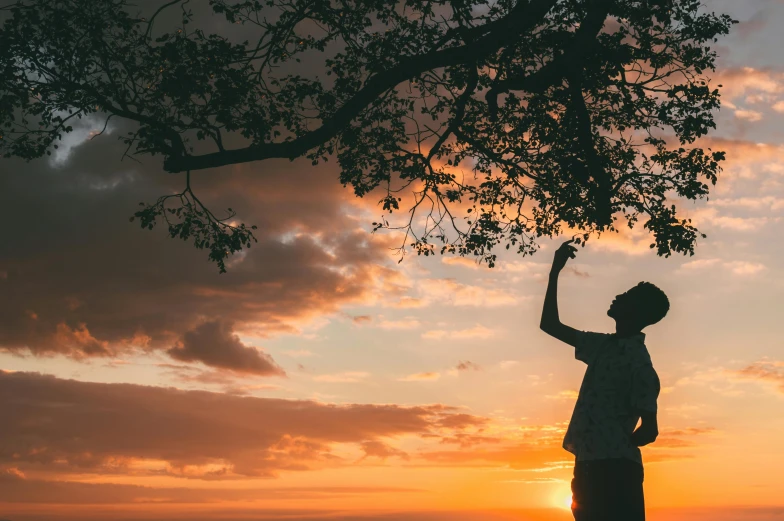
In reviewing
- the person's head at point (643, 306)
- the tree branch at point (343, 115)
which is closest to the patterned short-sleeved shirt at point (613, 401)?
the person's head at point (643, 306)

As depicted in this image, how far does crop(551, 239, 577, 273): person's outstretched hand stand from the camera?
586 cm

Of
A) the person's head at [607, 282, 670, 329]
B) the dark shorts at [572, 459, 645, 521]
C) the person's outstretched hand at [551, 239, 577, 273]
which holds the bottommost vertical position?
the dark shorts at [572, 459, 645, 521]

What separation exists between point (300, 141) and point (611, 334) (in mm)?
6872

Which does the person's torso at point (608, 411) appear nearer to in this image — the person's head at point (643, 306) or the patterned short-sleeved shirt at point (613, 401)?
the patterned short-sleeved shirt at point (613, 401)

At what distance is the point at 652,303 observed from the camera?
5.36 metres

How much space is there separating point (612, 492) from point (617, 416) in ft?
1.67

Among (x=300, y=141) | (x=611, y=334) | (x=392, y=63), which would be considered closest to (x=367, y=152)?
(x=392, y=63)

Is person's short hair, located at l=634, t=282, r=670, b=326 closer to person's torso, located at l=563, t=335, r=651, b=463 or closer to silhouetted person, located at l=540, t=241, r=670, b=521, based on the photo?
silhouetted person, located at l=540, t=241, r=670, b=521

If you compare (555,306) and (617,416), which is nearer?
(617,416)

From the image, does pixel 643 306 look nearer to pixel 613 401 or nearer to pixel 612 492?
pixel 613 401

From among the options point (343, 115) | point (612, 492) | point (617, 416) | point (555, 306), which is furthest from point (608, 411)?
point (343, 115)

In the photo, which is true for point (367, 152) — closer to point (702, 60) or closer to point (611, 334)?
point (702, 60)

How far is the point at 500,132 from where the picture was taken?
15539 millimetres

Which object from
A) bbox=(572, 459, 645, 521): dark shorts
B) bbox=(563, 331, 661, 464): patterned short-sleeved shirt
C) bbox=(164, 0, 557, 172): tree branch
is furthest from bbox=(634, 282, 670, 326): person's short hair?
bbox=(164, 0, 557, 172): tree branch
